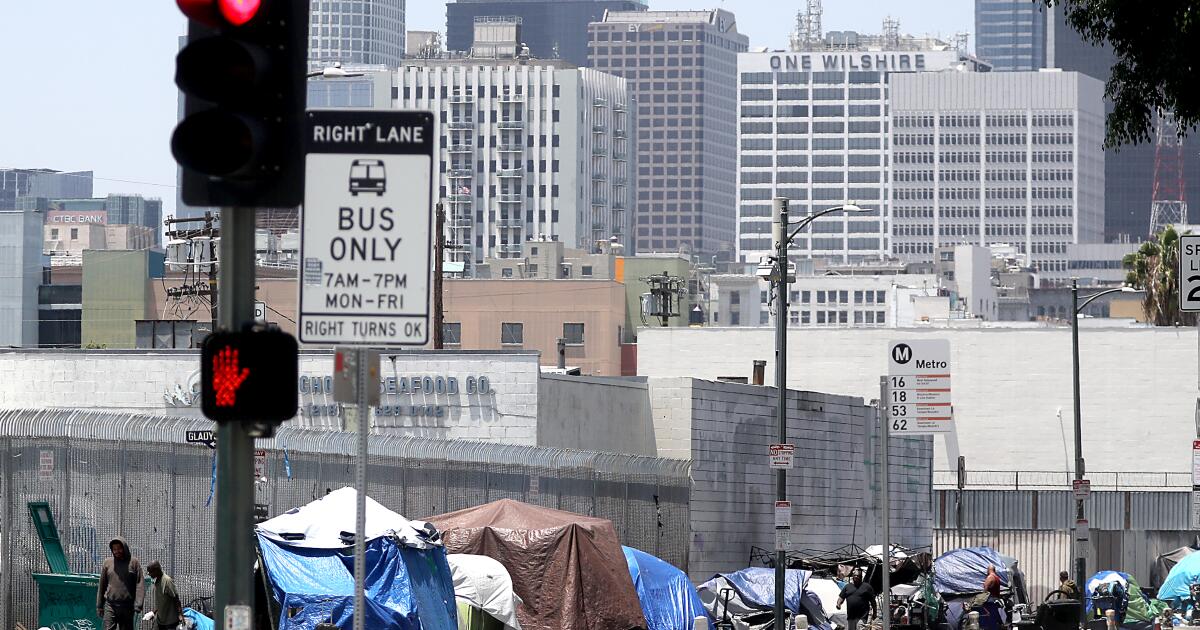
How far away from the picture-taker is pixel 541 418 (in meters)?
40.2

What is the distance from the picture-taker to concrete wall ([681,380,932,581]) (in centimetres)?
4141

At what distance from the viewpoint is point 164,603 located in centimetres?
2338

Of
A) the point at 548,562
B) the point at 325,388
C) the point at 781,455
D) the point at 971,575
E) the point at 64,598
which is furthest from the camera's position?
the point at 325,388

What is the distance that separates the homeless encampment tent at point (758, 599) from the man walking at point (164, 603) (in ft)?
36.4

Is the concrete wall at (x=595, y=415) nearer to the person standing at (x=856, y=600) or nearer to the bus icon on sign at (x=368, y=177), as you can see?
the person standing at (x=856, y=600)

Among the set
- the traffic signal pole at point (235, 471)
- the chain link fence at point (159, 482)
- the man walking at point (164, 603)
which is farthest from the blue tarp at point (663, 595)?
the traffic signal pole at point (235, 471)

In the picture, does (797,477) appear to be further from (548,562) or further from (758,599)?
(548,562)

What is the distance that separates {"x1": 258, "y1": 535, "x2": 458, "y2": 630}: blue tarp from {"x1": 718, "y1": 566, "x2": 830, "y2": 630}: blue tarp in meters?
9.73

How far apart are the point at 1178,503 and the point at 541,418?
83.4 ft

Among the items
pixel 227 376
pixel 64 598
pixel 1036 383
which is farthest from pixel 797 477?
pixel 227 376

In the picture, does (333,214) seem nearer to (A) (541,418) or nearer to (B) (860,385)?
(A) (541,418)

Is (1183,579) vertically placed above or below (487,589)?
below

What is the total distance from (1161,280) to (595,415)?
1689 inches

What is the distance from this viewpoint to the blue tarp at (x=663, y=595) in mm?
29781
